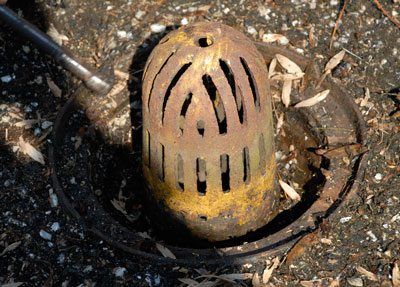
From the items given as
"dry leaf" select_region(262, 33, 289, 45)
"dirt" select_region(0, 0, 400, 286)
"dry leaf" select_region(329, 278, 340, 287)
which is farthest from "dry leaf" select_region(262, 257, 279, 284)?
"dry leaf" select_region(262, 33, 289, 45)

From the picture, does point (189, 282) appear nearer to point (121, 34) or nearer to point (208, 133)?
point (208, 133)

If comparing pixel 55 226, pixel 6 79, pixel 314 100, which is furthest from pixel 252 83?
pixel 6 79

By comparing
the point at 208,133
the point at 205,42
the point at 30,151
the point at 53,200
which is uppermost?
the point at 205,42

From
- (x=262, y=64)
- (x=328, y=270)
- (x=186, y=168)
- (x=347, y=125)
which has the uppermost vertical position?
(x=262, y=64)

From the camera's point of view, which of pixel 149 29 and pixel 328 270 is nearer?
pixel 328 270

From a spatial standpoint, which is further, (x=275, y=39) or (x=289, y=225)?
(x=275, y=39)

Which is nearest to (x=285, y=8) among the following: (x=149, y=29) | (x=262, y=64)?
(x=149, y=29)

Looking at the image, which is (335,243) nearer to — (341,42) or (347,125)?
(347,125)
